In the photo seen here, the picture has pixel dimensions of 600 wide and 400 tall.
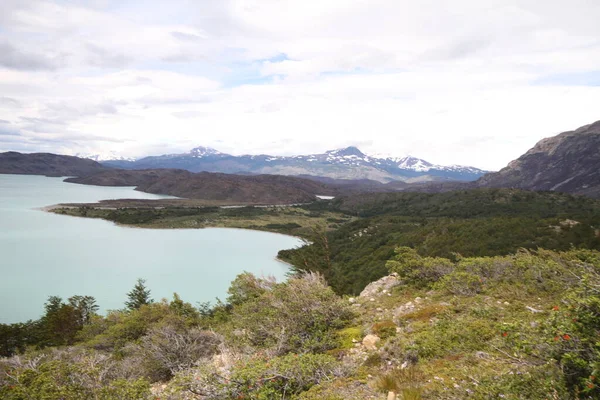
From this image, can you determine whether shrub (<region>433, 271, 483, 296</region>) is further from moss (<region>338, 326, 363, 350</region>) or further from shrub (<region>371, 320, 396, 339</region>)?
moss (<region>338, 326, 363, 350</region>)

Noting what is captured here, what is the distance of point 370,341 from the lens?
8852 millimetres

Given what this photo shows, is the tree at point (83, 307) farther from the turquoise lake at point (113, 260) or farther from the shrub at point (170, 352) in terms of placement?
the shrub at point (170, 352)

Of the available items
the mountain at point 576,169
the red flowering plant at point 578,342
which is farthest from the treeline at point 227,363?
the mountain at point 576,169

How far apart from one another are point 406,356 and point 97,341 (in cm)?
1993

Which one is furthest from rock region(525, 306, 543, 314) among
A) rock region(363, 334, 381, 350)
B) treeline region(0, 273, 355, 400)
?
treeline region(0, 273, 355, 400)

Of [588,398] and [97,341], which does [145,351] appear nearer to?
[97,341]

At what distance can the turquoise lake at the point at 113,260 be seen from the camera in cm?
4466

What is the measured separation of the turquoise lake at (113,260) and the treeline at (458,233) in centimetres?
1310

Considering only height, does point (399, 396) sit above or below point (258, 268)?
above

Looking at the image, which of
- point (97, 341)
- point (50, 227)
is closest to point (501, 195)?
point (97, 341)

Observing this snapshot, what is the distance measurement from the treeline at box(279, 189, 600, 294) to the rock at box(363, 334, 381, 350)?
1360 cm

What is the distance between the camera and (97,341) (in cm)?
2000

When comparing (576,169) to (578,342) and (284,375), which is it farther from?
(284,375)

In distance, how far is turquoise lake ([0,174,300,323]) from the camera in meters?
44.7
